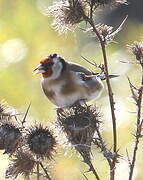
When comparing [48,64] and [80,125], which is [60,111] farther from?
[48,64]

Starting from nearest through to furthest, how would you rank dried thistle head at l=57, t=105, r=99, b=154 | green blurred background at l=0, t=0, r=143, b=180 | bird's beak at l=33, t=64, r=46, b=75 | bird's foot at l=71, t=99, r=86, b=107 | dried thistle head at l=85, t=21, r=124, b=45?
dried thistle head at l=85, t=21, r=124, b=45
dried thistle head at l=57, t=105, r=99, b=154
bird's foot at l=71, t=99, r=86, b=107
bird's beak at l=33, t=64, r=46, b=75
green blurred background at l=0, t=0, r=143, b=180

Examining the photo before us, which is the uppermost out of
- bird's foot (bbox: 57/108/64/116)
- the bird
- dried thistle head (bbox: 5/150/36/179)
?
the bird

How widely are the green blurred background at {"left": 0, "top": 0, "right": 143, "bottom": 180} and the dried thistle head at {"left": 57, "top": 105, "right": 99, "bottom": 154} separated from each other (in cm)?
134

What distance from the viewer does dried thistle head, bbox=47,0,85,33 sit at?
8.25 feet

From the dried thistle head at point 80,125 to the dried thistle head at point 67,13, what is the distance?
0.98ft

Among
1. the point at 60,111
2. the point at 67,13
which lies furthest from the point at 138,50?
the point at 60,111

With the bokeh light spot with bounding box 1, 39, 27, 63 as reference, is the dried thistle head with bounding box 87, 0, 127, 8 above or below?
above

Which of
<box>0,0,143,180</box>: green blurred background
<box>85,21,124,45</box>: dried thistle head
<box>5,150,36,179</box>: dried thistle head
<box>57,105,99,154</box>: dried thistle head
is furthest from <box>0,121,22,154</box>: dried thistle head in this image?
<box>0,0,143,180</box>: green blurred background

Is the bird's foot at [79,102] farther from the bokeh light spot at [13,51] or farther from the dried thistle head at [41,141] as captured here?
the bokeh light spot at [13,51]

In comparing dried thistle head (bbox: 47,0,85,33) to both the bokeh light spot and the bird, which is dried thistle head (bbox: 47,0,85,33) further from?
the bokeh light spot

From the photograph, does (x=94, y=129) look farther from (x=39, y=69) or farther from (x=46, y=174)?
Answer: (x=39, y=69)

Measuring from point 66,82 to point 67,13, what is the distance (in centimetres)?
45

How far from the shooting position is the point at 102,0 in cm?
251

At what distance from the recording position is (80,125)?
2.58 m
